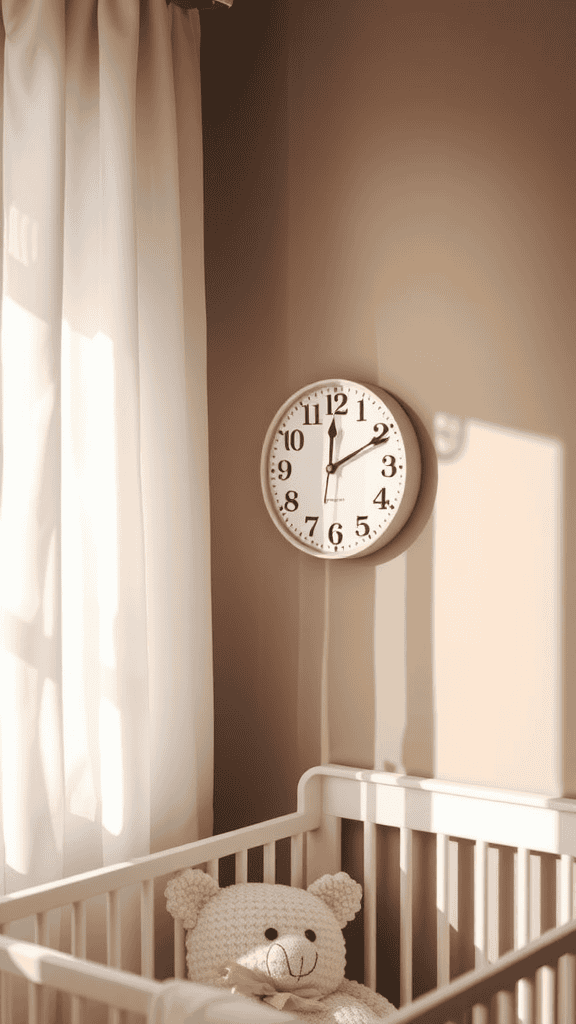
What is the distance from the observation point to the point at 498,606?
193cm

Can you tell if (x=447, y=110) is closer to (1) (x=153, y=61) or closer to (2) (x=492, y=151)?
(2) (x=492, y=151)

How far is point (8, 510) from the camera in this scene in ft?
5.93

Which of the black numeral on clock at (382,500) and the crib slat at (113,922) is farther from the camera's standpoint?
the black numeral on clock at (382,500)

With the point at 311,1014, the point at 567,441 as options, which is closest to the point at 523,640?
the point at 567,441

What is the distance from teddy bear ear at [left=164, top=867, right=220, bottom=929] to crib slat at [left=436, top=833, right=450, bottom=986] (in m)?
0.42

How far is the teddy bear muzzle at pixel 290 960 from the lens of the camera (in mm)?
1684

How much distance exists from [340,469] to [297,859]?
779 millimetres

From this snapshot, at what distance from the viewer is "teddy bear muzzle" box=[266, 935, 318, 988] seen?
168cm

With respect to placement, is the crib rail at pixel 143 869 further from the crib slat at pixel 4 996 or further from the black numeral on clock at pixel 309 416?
the black numeral on clock at pixel 309 416

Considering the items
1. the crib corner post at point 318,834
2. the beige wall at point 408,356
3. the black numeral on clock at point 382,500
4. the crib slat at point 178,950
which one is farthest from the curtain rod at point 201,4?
the crib slat at point 178,950

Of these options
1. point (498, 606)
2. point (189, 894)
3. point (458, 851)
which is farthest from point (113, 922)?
point (498, 606)

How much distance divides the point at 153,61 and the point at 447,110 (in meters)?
0.60

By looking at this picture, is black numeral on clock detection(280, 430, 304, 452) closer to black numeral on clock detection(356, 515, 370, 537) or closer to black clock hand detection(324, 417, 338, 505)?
black clock hand detection(324, 417, 338, 505)

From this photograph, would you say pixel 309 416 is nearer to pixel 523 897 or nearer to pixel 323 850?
pixel 323 850
